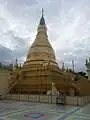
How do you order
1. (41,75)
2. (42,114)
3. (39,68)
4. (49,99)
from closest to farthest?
(42,114), (49,99), (41,75), (39,68)

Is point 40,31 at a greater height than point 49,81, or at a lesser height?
greater

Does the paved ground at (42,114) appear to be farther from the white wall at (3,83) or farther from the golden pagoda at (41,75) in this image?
the white wall at (3,83)

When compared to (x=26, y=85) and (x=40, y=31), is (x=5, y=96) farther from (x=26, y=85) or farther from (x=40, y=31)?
(x=40, y=31)

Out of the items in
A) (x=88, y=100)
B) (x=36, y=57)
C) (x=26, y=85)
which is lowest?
(x=88, y=100)

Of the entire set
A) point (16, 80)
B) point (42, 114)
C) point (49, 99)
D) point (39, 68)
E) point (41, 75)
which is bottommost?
point (42, 114)

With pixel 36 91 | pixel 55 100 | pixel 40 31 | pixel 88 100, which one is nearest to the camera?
pixel 55 100

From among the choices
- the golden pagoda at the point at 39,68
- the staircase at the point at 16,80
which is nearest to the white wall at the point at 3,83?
the staircase at the point at 16,80

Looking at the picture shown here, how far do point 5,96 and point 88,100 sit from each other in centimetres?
1009

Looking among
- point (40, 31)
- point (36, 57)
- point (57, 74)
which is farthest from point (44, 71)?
point (40, 31)

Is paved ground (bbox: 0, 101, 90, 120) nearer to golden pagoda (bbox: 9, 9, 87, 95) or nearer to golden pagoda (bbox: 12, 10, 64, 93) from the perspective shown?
golden pagoda (bbox: 9, 9, 87, 95)

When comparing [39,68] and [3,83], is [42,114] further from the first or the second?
[39,68]

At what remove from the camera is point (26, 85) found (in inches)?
978

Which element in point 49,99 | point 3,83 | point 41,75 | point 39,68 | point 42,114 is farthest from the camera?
point 39,68

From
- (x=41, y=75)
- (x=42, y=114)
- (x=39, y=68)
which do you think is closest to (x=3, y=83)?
(x=41, y=75)
